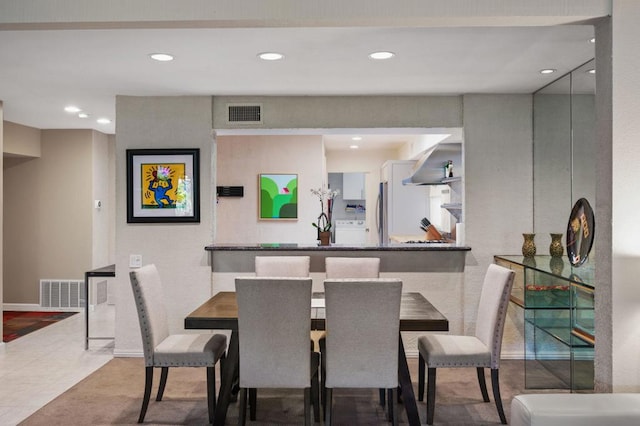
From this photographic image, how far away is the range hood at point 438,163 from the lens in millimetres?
5695

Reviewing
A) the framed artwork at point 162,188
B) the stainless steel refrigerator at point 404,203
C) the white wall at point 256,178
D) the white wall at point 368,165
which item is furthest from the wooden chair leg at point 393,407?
the white wall at point 368,165

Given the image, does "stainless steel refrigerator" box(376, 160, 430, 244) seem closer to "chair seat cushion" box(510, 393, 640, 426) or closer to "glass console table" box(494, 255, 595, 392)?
"glass console table" box(494, 255, 595, 392)

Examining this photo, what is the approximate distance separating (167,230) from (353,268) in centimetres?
174

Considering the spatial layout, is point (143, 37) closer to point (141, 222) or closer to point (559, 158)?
point (141, 222)

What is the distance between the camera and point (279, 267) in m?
4.23

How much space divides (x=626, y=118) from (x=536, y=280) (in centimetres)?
175

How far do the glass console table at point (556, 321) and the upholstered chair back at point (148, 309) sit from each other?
2535 millimetres

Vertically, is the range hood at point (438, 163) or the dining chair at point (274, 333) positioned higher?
the range hood at point (438, 163)

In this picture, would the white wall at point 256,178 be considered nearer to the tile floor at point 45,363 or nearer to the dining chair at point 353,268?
the tile floor at point 45,363

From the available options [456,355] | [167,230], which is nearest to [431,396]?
[456,355]

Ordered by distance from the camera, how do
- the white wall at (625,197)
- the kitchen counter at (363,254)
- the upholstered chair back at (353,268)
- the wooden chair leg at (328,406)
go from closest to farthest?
the white wall at (625,197)
the wooden chair leg at (328,406)
the upholstered chair back at (353,268)
the kitchen counter at (363,254)

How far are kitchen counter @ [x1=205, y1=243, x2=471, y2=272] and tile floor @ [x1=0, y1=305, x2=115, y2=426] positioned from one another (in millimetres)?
1367

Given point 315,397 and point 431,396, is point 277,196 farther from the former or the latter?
point 431,396

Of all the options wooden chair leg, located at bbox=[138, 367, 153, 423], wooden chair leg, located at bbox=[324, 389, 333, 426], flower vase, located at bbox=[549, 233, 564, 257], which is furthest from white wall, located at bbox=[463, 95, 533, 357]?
wooden chair leg, located at bbox=[138, 367, 153, 423]
